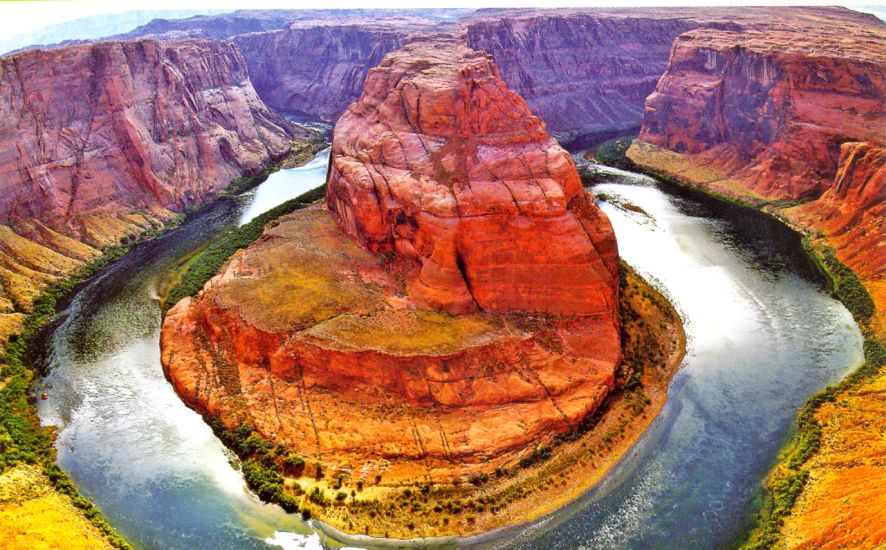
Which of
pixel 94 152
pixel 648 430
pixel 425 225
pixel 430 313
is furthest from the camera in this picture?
pixel 94 152

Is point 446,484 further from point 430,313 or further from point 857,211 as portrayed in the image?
point 857,211

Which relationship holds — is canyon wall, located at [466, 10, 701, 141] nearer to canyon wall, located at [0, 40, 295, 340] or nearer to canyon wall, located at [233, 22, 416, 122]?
canyon wall, located at [233, 22, 416, 122]

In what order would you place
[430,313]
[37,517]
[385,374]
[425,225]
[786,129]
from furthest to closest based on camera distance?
1. [786,129]
2. [425,225]
3. [430,313]
4. [385,374]
5. [37,517]

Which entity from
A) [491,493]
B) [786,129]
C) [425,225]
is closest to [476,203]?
[425,225]

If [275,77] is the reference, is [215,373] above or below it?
below

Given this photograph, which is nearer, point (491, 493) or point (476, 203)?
point (491, 493)

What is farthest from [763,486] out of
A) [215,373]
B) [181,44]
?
[181,44]

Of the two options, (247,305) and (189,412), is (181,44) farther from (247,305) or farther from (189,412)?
(189,412)

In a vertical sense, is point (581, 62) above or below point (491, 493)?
above
